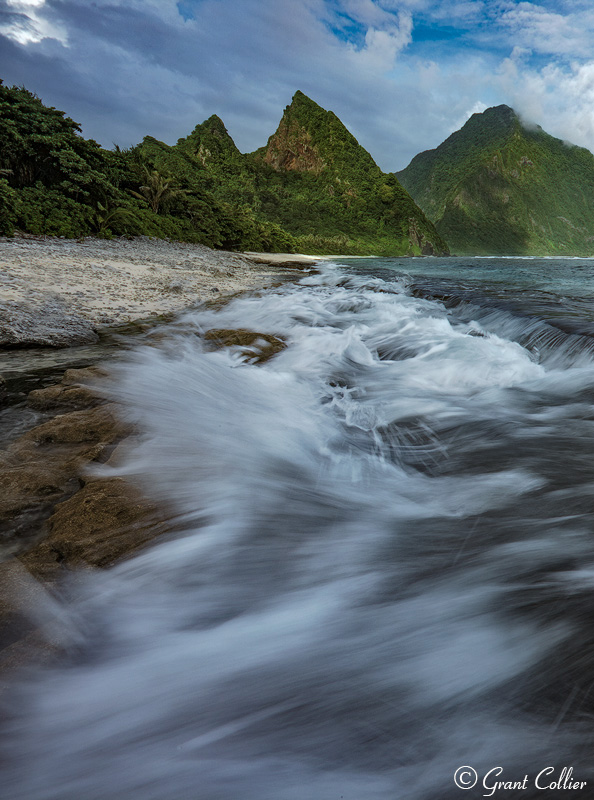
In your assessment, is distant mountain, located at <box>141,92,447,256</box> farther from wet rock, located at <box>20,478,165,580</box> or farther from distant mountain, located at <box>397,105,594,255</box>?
distant mountain, located at <box>397,105,594,255</box>

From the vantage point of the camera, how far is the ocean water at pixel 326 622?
98cm

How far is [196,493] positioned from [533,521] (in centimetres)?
160

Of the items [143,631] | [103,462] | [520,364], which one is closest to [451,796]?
[143,631]

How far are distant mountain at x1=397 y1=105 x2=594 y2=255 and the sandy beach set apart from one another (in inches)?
5272

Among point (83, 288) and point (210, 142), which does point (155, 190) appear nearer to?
point (83, 288)

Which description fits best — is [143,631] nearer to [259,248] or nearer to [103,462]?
[103,462]

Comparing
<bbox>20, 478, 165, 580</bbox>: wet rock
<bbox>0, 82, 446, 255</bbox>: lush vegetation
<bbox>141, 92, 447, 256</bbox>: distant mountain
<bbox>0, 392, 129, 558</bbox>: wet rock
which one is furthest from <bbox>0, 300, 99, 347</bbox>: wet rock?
<bbox>141, 92, 447, 256</bbox>: distant mountain

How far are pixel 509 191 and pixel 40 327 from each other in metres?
186

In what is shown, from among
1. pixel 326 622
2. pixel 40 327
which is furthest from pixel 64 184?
pixel 326 622

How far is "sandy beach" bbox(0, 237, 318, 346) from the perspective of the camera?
4.49m

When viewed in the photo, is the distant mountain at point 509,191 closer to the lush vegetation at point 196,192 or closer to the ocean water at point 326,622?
the lush vegetation at point 196,192

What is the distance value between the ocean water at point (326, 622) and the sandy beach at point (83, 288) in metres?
1.90

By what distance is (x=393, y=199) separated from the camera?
7419 centimetres

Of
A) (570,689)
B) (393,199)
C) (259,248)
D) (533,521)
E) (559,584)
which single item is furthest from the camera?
(393,199)
